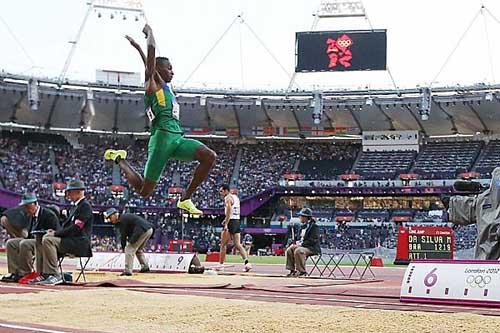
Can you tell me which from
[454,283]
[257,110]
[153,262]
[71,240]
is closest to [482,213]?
[454,283]

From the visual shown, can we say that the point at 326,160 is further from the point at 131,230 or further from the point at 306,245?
the point at 131,230

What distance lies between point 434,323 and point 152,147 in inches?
144

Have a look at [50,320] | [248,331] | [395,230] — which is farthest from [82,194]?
[395,230]

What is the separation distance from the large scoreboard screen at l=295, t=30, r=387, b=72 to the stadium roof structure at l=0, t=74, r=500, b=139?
86.9 inches

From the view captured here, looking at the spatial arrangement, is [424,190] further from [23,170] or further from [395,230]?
[23,170]

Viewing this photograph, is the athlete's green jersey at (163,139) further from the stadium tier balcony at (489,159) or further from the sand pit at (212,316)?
the stadium tier balcony at (489,159)

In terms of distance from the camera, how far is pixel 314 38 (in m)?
49.2

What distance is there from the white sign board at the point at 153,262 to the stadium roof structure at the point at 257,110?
3256 cm

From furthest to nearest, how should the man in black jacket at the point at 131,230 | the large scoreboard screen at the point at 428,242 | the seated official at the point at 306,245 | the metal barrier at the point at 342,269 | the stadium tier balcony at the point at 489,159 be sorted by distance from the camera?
the stadium tier balcony at the point at 489,159
the large scoreboard screen at the point at 428,242
the metal barrier at the point at 342,269
the seated official at the point at 306,245
the man in black jacket at the point at 131,230

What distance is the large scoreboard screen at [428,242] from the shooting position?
23500 millimetres

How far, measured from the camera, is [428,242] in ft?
78.4

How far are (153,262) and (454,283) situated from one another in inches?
372

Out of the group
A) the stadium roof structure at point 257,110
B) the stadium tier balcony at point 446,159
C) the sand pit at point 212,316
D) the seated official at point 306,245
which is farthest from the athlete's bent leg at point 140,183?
the stadium tier balcony at point 446,159

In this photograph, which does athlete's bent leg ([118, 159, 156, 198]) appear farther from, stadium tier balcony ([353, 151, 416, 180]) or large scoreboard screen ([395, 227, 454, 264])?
stadium tier balcony ([353, 151, 416, 180])
